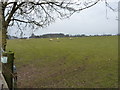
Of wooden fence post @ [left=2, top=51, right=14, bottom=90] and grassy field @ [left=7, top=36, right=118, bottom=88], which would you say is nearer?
wooden fence post @ [left=2, top=51, right=14, bottom=90]

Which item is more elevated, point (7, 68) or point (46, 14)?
point (46, 14)

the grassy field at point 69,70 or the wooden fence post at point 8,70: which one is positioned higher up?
the wooden fence post at point 8,70

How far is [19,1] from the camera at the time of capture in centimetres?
951

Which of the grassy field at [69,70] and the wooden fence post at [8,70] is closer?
the wooden fence post at [8,70]

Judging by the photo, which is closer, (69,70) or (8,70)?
(8,70)

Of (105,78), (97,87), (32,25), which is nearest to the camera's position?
(97,87)

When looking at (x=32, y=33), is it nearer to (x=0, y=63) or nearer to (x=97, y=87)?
(x=97, y=87)

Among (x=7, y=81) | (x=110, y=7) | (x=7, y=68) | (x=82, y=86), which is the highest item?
(x=110, y=7)

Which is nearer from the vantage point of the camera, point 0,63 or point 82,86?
point 0,63

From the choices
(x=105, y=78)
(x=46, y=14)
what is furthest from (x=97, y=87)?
(x=46, y=14)

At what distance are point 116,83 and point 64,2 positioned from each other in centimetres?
431

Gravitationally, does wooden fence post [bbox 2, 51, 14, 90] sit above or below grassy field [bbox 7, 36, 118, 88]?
above

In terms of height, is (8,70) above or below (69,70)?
above

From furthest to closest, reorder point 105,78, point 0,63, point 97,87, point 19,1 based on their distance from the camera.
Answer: point 105,78
point 19,1
point 97,87
point 0,63
